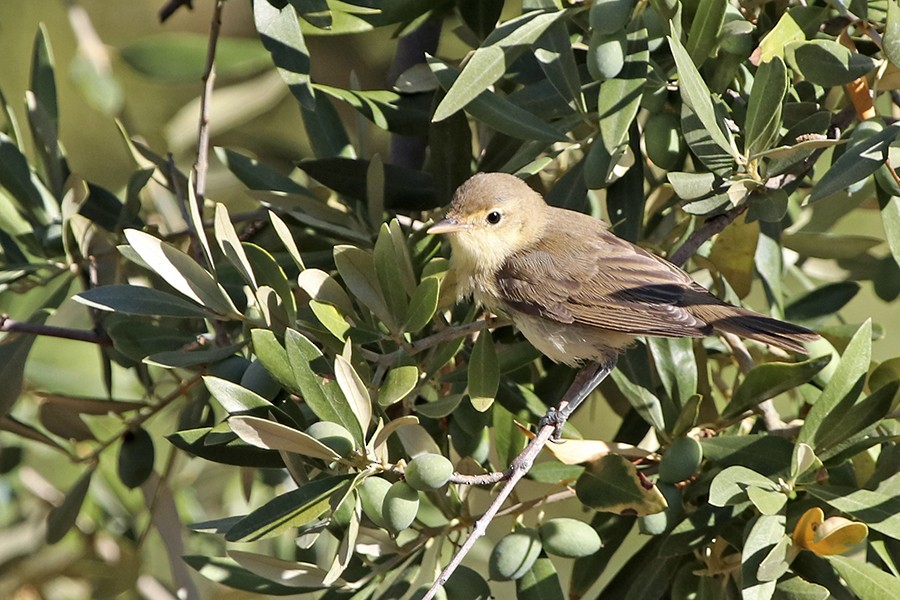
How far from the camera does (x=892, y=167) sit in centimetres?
217

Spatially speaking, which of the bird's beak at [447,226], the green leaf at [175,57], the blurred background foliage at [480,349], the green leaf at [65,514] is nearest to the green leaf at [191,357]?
the blurred background foliage at [480,349]

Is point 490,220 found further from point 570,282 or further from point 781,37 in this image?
point 781,37

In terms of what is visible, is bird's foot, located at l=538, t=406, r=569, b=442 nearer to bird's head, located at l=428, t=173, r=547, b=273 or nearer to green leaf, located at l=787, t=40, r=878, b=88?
bird's head, located at l=428, t=173, r=547, b=273

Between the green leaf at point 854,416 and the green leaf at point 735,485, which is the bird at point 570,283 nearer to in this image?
the green leaf at point 854,416

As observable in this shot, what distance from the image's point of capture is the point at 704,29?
2.14m

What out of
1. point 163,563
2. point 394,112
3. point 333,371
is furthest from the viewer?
point 163,563

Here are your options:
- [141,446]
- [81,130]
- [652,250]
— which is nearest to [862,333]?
[652,250]

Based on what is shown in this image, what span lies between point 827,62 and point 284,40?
46.0 inches

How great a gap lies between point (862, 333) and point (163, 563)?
2.86m

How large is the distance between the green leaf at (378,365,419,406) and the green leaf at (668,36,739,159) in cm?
76

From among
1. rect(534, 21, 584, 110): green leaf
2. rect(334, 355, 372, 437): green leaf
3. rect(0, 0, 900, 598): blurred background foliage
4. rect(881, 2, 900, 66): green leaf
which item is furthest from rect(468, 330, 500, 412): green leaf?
rect(881, 2, 900, 66): green leaf

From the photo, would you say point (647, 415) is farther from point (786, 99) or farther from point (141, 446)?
point (141, 446)

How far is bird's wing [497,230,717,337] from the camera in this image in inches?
109

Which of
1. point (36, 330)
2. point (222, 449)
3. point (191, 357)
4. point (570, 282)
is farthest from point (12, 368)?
point (570, 282)
